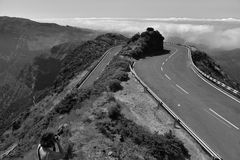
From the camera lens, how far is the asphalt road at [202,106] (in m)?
20.3

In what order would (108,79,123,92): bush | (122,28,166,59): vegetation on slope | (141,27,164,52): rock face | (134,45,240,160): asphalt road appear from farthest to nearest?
(141,27,164,52): rock face < (122,28,166,59): vegetation on slope < (108,79,123,92): bush < (134,45,240,160): asphalt road

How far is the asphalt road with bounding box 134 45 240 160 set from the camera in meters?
20.3

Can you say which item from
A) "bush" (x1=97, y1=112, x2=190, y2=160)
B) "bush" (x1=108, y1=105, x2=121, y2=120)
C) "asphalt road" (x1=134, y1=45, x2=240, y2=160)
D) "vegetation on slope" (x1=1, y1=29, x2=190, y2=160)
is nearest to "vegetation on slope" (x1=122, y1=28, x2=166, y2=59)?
"asphalt road" (x1=134, y1=45, x2=240, y2=160)

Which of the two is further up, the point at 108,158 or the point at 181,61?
the point at 108,158

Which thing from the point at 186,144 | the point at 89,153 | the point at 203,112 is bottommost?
the point at 203,112

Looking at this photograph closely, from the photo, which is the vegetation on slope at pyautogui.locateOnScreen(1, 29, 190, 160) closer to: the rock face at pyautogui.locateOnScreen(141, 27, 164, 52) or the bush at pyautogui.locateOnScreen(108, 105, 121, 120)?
the bush at pyautogui.locateOnScreen(108, 105, 121, 120)

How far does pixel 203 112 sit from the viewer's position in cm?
2566

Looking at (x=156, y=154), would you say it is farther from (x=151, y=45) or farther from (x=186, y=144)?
(x=151, y=45)

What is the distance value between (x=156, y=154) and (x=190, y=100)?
A: 1334cm

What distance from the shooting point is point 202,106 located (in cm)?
2723

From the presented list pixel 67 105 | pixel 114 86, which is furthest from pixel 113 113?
pixel 114 86

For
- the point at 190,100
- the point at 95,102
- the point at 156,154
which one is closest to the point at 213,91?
the point at 190,100

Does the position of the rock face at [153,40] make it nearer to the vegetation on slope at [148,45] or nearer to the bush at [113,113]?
the vegetation on slope at [148,45]

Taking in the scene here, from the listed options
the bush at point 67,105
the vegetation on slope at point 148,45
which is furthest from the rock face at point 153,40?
the bush at point 67,105
